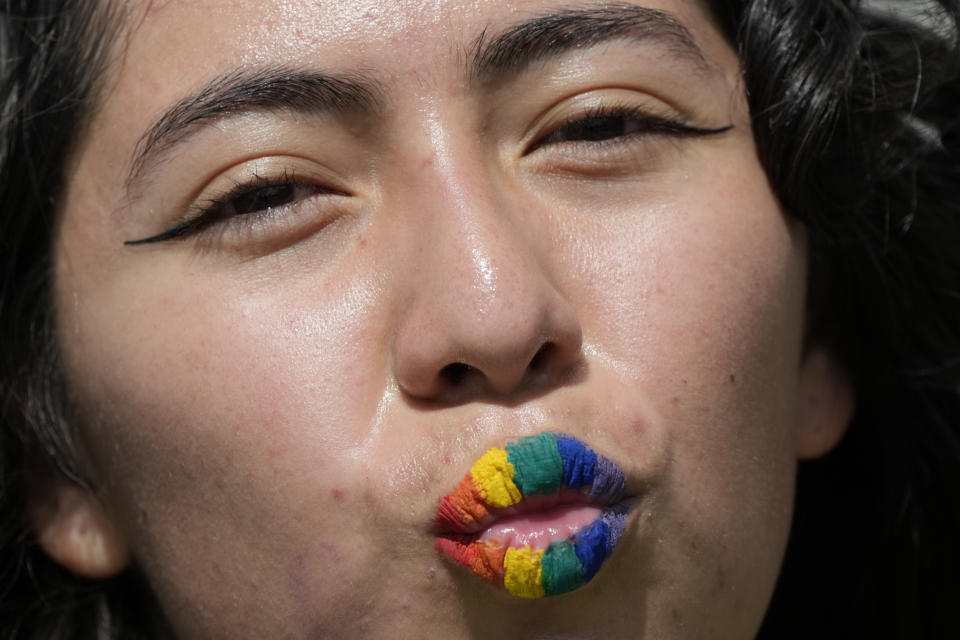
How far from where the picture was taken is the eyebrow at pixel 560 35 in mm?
1699

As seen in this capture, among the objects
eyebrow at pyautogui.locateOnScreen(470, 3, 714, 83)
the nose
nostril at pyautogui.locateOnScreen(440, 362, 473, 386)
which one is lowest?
nostril at pyautogui.locateOnScreen(440, 362, 473, 386)

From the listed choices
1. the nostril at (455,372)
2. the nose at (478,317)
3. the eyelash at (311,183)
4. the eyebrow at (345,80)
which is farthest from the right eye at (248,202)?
the nostril at (455,372)

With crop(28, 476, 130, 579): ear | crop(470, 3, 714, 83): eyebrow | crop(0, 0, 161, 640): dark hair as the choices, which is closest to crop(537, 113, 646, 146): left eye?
crop(470, 3, 714, 83): eyebrow

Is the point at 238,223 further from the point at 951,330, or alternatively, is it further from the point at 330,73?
the point at 951,330

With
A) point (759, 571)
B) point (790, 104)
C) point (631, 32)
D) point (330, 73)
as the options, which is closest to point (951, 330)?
point (790, 104)

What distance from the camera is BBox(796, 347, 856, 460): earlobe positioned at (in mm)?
2043

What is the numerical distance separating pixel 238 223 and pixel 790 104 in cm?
97

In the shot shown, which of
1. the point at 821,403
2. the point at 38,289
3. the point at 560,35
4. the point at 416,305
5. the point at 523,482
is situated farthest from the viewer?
the point at 821,403

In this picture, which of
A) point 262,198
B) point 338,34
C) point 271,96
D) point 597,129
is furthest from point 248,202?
point 597,129

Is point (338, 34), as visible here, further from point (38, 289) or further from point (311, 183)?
point (38, 289)

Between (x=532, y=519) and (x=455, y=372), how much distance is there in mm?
236

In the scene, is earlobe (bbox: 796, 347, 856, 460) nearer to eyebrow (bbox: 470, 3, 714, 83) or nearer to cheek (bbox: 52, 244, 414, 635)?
eyebrow (bbox: 470, 3, 714, 83)

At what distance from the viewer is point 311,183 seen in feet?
5.71

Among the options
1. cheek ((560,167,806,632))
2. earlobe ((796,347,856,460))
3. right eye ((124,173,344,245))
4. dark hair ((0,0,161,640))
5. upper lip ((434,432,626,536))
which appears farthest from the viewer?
earlobe ((796,347,856,460))
